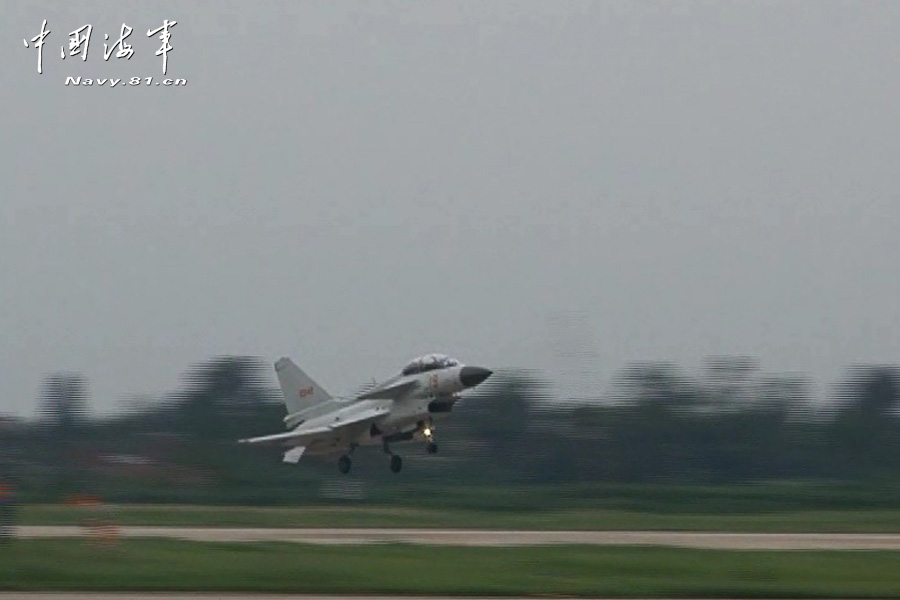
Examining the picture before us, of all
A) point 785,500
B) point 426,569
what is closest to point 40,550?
point 426,569

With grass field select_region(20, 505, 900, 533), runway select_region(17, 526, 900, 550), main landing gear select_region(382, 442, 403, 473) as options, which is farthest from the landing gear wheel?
runway select_region(17, 526, 900, 550)

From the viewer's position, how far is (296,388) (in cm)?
4300

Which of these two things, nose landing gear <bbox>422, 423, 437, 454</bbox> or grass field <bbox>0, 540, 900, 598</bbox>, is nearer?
grass field <bbox>0, 540, 900, 598</bbox>

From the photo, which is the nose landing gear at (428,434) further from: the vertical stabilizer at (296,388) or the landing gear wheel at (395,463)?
the vertical stabilizer at (296,388)

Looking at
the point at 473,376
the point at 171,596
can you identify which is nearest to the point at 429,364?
the point at 473,376

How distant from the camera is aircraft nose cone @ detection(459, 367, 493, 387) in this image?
120 feet

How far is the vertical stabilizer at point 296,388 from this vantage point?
140 feet

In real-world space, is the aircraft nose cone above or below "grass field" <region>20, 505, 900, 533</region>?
above

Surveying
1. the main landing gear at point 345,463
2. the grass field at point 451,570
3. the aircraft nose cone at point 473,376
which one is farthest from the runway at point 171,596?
the main landing gear at point 345,463

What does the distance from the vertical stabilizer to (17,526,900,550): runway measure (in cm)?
1254

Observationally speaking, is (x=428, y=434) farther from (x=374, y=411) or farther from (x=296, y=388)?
(x=296, y=388)

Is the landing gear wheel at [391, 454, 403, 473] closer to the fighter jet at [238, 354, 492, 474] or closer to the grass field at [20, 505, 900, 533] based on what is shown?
the fighter jet at [238, 354, 492, 474]

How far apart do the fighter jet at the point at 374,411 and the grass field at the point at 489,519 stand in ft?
8.33

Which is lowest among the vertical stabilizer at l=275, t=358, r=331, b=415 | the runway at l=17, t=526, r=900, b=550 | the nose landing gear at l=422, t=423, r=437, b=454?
the runway at l=17, t=526, r=900, b=550
